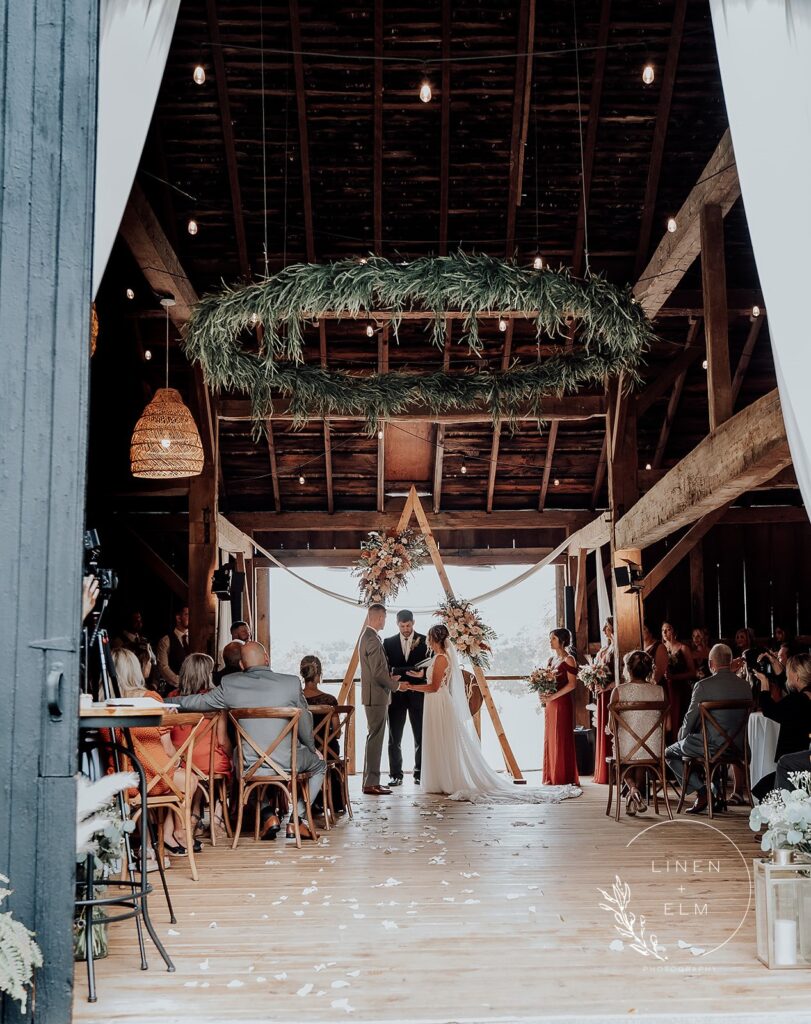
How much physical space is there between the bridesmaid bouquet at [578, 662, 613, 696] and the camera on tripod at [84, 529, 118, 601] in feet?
22.5

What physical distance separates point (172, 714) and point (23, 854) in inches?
94.8

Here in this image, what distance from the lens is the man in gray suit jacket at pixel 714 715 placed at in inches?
302

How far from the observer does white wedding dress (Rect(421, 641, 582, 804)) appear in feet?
31.1

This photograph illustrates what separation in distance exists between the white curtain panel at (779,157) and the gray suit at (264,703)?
4022mm

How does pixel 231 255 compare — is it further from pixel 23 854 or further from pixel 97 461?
pixel 23 854

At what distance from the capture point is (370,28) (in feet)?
28.4

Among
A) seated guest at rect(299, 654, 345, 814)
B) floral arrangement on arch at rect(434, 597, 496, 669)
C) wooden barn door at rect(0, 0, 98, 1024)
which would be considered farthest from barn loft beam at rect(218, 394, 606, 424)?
wooden barn door at rect(0, 0, 98, 1024)

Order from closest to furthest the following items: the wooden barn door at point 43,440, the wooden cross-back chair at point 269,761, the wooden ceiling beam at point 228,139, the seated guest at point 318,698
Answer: the wooden barn door at point 43,440 < the wooden cross-back chair at point 269,761 < the seated guest at point 318,698 < the wooden ceiling beam at point 228,139

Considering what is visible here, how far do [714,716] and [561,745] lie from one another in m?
2.74

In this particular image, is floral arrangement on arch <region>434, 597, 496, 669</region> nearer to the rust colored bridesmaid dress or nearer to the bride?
the bride

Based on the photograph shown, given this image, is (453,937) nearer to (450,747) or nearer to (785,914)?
(785,914)

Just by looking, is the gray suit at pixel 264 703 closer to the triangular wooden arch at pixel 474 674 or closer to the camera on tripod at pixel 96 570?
the camera on tripod at pixel 96 570

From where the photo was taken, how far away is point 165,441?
25.7 feet

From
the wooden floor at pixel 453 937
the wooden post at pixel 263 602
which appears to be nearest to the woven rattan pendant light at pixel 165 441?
the wooden floor at pixel 453 937
